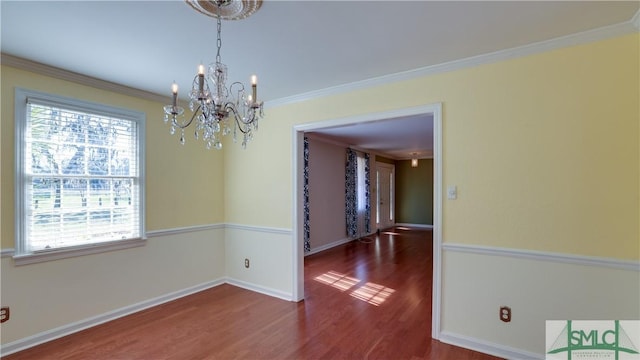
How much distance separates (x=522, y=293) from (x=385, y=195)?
7570 millimetres

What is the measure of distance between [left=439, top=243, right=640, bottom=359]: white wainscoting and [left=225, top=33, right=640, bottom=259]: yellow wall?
0.10 metres

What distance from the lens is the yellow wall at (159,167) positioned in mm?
2559

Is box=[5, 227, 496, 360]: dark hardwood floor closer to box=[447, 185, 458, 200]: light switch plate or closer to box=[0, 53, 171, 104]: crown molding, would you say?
box=[447, 185, 458, 200]: light switch plate

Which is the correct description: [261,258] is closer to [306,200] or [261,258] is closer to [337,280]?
[337,280]

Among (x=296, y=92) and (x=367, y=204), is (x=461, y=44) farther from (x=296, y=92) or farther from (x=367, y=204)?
(x=367, y=204)

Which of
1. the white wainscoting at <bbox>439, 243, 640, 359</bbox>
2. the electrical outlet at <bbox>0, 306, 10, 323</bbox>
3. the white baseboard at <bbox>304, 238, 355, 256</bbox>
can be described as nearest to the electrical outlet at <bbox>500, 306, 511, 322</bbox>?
the white wainscoting at <bbox>439, 243, 640, 359</bbox>

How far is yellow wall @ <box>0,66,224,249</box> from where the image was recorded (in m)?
2.56

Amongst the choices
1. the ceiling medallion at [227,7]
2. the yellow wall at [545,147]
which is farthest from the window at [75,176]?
the yellow wall at [545,147]

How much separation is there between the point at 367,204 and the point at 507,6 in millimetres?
6893

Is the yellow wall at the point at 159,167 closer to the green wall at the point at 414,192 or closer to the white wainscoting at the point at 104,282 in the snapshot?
the white wainscoting at the point at 104,282

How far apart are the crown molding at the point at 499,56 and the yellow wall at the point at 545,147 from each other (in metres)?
0.04

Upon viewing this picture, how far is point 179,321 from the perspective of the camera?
3.15m

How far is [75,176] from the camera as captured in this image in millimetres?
2936

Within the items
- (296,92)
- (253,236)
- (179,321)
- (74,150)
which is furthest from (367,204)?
(74,150)
